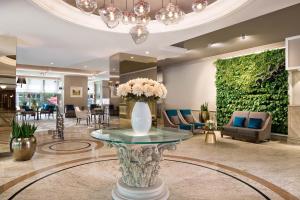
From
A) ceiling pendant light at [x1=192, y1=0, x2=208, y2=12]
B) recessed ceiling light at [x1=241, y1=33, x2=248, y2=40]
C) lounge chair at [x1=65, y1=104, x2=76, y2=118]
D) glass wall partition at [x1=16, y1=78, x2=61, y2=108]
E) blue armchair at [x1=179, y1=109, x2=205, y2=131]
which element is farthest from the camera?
glass wall partition at [x1=16, y1=78, x2=61, y2=108]

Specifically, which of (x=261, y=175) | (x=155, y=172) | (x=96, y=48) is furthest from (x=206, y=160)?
(x=96, y=48)

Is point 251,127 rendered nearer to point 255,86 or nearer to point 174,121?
point 255,86

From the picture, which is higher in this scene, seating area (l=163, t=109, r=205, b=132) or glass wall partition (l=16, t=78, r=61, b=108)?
glass wall partition (l=16, t=78, r=61, b=108)

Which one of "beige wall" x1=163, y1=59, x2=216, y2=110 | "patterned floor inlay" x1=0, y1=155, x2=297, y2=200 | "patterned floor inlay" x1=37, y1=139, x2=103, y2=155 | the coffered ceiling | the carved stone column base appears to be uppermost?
the coffered ceiling

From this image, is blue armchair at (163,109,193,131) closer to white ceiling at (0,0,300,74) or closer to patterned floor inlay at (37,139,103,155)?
white ceiling at (0,0,300,74)

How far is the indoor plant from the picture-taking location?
9.67 feet

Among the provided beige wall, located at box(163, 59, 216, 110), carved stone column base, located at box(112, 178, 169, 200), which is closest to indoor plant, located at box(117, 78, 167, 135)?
carved stone column base, located at box(112, 178, 169, 200)

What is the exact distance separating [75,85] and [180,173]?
533 inches

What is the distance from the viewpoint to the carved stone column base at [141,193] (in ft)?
9.07

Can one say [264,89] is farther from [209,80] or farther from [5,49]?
[5,49]

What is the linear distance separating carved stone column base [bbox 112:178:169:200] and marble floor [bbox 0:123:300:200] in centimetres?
17

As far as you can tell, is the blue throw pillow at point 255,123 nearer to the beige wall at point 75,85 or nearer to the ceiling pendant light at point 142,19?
the ceiling pendant light at point 142,19

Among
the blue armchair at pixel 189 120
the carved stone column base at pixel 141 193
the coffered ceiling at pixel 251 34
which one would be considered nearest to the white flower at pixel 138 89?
the carved stone column base at pixel 141 193

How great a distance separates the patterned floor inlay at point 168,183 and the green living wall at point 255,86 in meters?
4.18
